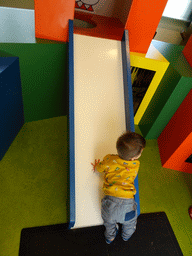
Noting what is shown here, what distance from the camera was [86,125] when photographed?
1952 millimetres

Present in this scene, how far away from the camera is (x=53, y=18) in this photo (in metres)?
2.07

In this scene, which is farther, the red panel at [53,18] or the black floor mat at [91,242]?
the red panel at [53,18]

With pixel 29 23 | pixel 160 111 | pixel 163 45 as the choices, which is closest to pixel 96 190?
pixel 160 111

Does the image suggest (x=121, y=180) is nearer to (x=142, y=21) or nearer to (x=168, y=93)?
(x=168, y=93)

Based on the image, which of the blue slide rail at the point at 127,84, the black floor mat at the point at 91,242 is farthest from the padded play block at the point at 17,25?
the black floor mat at the point at 91,242

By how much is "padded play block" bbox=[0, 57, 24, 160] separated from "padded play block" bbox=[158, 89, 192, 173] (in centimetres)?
215

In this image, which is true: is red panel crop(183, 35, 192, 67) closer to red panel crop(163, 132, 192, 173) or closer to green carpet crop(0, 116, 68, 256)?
red panel crop(163, 132, 192, 173)

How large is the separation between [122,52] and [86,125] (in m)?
1.08

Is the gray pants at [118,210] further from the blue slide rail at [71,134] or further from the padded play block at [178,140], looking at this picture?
the padded play block at [178,140]

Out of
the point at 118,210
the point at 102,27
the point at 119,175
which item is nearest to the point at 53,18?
the point at 102,27

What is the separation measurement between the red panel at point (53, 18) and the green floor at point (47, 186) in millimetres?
1233

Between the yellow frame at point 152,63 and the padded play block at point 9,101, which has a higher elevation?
the yellow frame at point 152,63

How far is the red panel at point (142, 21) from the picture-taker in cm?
216

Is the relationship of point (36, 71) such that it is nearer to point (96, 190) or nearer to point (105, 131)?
point (105, 131)
